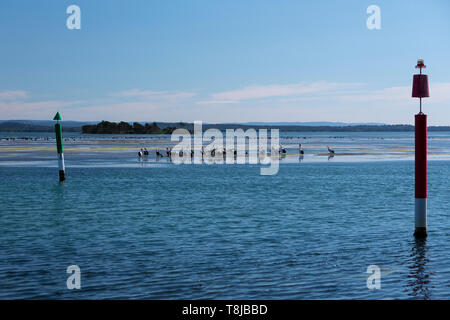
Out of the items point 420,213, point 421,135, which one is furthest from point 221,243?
point 421,135

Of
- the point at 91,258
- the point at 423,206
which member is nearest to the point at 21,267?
the point at 91,258

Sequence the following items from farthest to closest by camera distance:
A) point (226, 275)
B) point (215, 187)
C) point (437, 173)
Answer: point (437, 173) → point (215, 187) → point (226, 275)

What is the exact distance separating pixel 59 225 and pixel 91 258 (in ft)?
20.3

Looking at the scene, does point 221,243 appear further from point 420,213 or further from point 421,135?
point 421,135

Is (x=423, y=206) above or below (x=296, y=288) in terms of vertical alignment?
above

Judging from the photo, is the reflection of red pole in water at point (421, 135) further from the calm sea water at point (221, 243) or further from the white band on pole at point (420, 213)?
the calm sea water at point (221, 243)

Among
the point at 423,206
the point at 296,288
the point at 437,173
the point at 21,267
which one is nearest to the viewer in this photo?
the point at 296,288

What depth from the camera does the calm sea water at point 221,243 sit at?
11555 millimetres

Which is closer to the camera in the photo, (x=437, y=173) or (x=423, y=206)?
(x=423, y=206)

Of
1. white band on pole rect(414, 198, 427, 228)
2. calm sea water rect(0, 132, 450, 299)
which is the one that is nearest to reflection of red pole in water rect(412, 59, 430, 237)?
white band on pole rect(414, 198, 427, 228)

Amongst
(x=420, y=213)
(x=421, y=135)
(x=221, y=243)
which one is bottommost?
(x=221, y=243)

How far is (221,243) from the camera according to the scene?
16.2 meters
